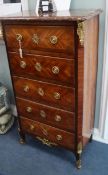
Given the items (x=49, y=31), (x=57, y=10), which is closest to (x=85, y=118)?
(x=49, y=31)

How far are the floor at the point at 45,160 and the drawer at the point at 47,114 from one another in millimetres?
355

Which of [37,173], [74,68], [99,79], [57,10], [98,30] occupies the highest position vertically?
[57,10]

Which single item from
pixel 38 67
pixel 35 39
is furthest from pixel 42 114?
pixel 35 39

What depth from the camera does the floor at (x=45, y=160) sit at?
1626mm

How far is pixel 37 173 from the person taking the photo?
1.62 meters

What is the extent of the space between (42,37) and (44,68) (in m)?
0.20

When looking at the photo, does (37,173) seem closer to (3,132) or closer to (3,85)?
(3,132)

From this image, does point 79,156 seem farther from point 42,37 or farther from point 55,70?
point 42,37

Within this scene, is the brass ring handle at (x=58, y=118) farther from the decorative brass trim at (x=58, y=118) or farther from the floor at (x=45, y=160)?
the floor at (x=45, y=160)

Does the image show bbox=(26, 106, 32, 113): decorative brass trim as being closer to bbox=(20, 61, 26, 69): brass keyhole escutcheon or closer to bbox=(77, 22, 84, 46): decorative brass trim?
bbox=(20, 61, 26, 69): brass keyhole escutcheon

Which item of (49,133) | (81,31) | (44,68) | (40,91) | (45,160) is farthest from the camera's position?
(45,160)

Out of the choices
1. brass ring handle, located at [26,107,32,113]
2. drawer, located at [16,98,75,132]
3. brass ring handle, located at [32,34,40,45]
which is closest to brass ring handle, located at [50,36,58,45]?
brass ring handle, located at [32,34,40,45]

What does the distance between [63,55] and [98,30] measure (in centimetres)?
41

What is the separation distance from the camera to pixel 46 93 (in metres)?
1.46
